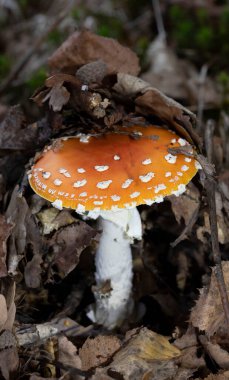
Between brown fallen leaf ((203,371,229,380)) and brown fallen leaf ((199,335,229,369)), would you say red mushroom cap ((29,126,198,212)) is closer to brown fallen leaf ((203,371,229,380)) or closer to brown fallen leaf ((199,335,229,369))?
brown fallen leaf ((199,335,229,369))

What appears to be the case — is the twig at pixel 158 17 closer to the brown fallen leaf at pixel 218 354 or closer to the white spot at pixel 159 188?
the white spot at pixel 159 188

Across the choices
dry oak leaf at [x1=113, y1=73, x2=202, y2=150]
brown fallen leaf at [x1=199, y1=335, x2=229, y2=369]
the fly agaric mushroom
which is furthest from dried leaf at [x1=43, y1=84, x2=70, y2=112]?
brown fallen leaf at [x1=199, y1=335, x2=229, y2=369]

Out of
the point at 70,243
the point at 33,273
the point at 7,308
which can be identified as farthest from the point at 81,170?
the point at 7,308

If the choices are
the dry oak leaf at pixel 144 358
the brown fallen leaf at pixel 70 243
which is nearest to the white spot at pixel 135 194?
the brown fallen leaf at pixel 70 243

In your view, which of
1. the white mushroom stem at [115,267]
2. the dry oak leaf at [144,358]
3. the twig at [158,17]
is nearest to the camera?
the dry oak leaf at [144,358]

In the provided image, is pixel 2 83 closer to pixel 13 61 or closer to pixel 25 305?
pixel 13 61
